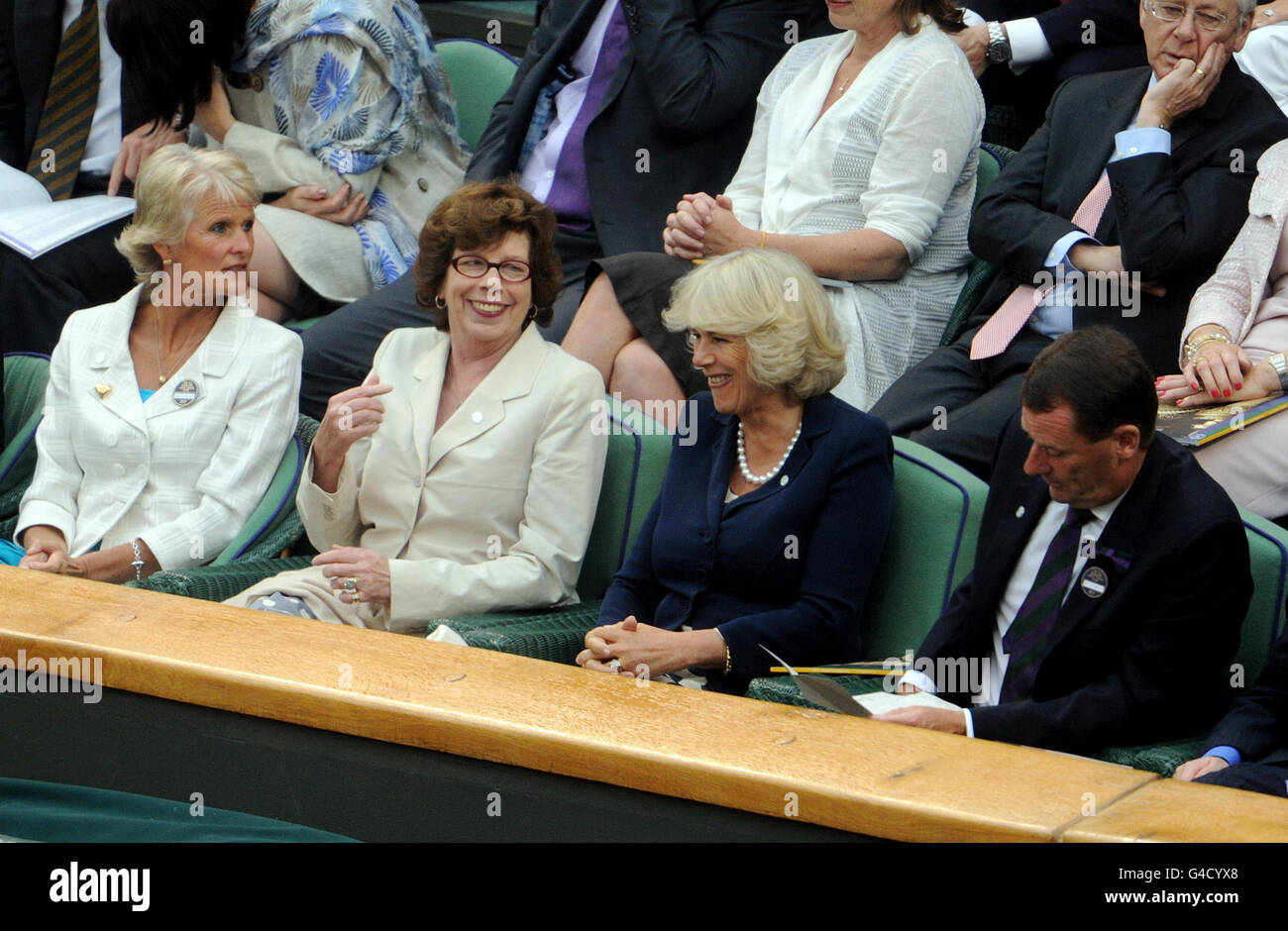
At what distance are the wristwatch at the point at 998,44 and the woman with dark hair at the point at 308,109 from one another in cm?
140

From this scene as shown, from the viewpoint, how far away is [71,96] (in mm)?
4613

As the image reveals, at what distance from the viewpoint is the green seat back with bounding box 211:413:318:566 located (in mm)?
3238

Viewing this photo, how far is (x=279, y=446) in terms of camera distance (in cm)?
334

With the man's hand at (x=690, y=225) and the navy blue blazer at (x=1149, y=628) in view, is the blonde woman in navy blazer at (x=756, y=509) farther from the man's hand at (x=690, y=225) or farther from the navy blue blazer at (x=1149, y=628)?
the man's hand at (x=690, y=225)

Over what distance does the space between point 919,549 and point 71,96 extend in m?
2.90

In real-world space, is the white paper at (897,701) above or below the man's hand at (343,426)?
below

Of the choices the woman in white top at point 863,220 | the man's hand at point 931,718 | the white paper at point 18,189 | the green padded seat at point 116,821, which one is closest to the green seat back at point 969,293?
the woman in white top at point 863,220

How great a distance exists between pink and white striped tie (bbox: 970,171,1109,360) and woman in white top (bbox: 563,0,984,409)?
203 millimetres

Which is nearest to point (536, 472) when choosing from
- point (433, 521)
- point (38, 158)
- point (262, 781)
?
point (433, 521)

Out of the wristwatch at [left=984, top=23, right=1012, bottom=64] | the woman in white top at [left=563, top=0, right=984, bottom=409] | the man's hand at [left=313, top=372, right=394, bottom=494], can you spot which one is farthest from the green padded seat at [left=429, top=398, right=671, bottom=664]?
the wristwatch at [left=984, top=23, right=1012, bottom=64]

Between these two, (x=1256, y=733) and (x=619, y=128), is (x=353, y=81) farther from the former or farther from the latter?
(x=1256, y=733)

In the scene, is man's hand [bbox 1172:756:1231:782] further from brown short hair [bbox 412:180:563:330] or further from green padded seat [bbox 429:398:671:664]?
brown short hair [bbox 412:180:563:330]

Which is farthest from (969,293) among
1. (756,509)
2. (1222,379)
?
(756,509)

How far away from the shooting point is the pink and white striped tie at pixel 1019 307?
11.2 ft
